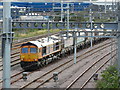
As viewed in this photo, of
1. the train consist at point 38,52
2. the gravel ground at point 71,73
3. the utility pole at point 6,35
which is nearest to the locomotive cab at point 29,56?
the train consist at point 38,52

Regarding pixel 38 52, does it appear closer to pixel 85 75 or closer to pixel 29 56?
pixel 29 56

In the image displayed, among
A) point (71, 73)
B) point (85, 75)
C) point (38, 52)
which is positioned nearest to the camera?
point (85, 75)

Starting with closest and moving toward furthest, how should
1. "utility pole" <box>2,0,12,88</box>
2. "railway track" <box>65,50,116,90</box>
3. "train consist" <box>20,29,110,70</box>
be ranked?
"utility pole" <box>2,0,12,88</box> → "railway track" <box>65,50,116,90</box> → "train consist" <box>20,29,110,70</box>

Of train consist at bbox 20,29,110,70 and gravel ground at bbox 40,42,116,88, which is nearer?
gravel ground at bbox 40,42,116,88

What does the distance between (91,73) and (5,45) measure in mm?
9317

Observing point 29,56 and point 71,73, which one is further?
point 29,56

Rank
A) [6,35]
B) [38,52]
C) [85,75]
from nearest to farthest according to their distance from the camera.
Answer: [6,35], [85,75], [38,52]

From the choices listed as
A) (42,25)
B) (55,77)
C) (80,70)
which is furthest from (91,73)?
(42,25)

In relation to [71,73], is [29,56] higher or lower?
higher

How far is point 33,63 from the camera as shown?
1922cm

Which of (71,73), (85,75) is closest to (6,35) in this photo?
(85,75)

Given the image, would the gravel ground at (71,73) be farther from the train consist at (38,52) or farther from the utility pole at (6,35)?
the utility pole at (6,35)

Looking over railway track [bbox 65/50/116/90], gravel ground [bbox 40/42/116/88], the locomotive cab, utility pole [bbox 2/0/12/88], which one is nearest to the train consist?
the locomotive cab

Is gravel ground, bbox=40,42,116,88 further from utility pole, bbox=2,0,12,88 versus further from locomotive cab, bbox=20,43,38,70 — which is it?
utility pole, bbox=2,0,12,88
